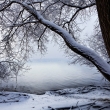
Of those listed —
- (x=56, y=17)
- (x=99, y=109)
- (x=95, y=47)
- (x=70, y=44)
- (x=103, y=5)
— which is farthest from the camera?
(x=95, y=47)

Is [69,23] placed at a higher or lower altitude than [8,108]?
higher

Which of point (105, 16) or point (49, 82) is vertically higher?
point (105, 16)

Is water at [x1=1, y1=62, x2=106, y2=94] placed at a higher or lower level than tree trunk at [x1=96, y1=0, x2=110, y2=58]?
lower

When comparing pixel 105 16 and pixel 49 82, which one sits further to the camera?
pixel 49 82

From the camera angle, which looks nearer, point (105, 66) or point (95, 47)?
point (105, 66)

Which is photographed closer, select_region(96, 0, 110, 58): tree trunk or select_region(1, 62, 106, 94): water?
select_region(96, 0, 110, 58): tree trunk

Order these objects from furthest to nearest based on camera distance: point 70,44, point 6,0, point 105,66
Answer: point 6,0, point 70,44, point 105,66

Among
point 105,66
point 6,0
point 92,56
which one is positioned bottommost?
point 105,66

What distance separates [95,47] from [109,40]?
44.2 feet

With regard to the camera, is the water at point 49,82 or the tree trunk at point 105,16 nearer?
the tree trunk at point 105,16

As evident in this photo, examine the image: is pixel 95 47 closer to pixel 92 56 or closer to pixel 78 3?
pixel 78 3

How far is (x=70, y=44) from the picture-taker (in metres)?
3.98

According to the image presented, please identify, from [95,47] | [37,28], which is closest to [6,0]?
[37,28]

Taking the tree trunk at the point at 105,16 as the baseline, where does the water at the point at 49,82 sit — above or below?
below
